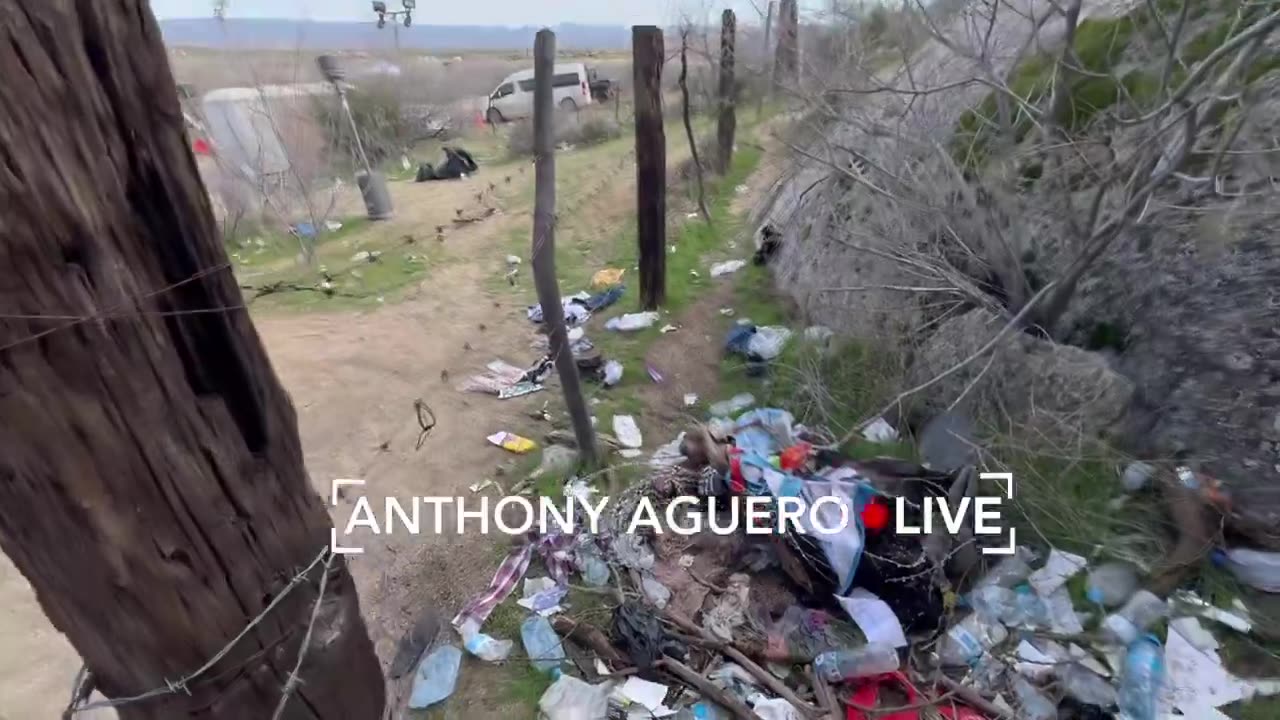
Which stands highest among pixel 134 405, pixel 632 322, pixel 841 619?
pixel 134 405

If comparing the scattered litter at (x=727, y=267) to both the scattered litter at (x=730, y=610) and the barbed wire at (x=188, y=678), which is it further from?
the barbed wire at (x=188, y=678)

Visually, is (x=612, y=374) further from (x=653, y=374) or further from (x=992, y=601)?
(x=992, y=601)

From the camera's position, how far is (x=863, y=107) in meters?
3.83

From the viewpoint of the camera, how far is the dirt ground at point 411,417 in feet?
9.21

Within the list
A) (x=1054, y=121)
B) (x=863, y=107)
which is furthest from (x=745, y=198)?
(x=1054, y=121)

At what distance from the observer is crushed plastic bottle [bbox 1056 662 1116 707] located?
240cm

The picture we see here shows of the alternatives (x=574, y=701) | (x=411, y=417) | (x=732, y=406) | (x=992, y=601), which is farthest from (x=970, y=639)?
(x=411, y=417)

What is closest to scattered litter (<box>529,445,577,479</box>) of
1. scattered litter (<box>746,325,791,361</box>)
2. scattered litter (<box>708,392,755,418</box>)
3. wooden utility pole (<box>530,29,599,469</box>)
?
wooden utility pole (<box>530,29,599,469</box>)

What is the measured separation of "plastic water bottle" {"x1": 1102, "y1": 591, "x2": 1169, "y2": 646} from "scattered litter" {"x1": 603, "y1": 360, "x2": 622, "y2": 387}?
2817 mm

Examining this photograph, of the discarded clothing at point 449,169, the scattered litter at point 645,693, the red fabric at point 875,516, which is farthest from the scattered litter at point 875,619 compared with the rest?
the discarded clothing at point 449,169

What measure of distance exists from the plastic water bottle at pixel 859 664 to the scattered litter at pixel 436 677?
1378 mm

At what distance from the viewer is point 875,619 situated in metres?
2.64

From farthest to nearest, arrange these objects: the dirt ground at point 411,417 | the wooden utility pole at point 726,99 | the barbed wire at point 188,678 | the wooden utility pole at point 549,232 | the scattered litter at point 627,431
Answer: the wooden utility pole at point 726,99, the scattered litter at point 627,431, the wooden utility pole at point 549,232, the dirt ground at point 411,417, the barbed wire at point 188,678

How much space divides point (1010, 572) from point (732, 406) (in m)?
1.70
